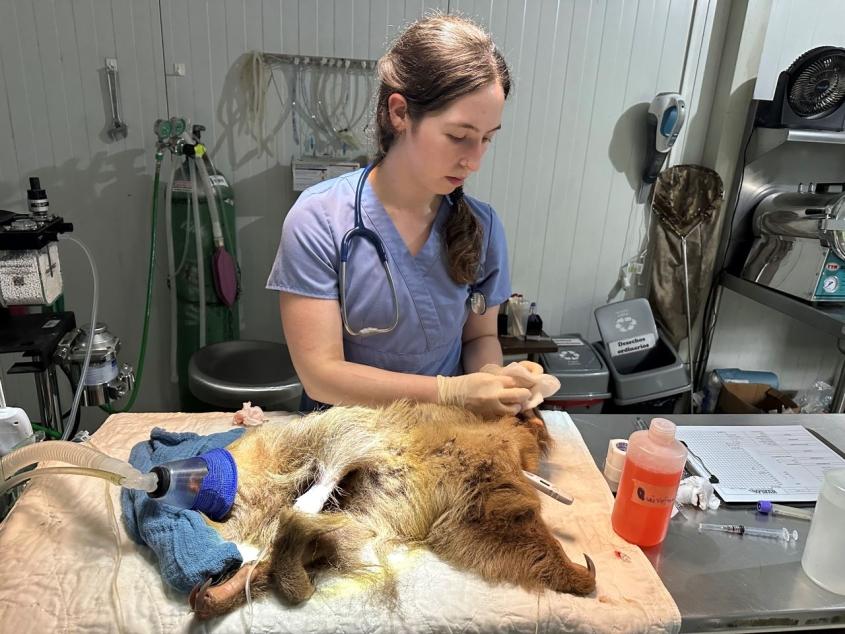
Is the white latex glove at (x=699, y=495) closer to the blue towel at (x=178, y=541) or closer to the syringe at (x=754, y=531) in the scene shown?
the syringe at (x=754, y=531)

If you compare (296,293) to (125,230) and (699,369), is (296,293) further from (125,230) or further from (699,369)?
(699,369)

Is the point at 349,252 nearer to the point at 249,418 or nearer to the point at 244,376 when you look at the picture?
the point at 249,418

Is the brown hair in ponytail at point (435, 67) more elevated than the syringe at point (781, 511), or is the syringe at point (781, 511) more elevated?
the brown hair in ponytail at point (435, 67)

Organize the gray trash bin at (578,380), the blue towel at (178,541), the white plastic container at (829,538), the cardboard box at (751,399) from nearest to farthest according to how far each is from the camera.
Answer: the blue towel at (178,541) < the white plastic container at (829,538) < the gray trash bin at (578,380) < the cardboard box at (751,399)

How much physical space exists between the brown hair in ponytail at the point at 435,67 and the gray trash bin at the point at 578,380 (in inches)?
58.4

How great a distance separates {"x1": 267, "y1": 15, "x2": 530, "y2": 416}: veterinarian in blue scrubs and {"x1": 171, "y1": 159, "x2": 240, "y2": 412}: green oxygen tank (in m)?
1.19

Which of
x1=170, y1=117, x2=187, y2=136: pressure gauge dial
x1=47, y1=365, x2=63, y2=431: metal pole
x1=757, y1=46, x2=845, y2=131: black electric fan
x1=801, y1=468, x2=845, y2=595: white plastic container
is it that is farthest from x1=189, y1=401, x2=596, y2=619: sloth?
x1=757, y1=46, x2=845, y2=131: black electric fan

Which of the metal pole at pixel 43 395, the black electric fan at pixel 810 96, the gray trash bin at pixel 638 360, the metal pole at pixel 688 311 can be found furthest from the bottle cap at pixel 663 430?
the black electric fan at pixel 810 96

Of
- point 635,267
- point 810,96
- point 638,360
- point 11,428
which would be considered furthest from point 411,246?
point 810,96

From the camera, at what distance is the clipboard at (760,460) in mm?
1215

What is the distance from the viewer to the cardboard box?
2650 mm

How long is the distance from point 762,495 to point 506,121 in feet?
6.42

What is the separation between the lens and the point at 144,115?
2418 millimetres

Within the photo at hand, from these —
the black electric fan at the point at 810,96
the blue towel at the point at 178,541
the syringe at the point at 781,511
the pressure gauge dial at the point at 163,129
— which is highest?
the black electric fan at the point at 810,96
